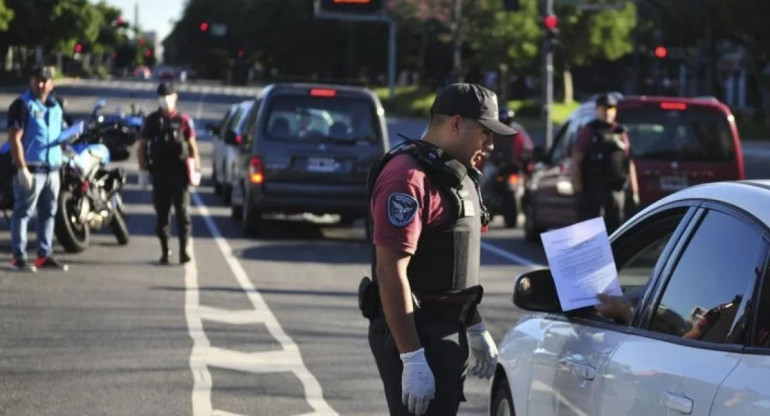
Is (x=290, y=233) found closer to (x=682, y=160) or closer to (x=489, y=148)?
(x=682, y=160)

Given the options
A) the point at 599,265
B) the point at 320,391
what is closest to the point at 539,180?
the point at 320,391

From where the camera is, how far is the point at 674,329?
520 centimetres

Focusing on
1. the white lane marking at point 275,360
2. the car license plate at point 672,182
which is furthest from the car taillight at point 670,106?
the white lane marking at point 275,360

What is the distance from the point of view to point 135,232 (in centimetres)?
2042

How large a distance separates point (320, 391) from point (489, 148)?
4187 millimetres

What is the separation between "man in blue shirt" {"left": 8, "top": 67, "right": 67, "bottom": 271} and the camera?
49.1 feet

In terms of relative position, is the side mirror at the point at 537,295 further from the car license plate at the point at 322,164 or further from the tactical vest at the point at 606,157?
the car license plate at the point at 322,164

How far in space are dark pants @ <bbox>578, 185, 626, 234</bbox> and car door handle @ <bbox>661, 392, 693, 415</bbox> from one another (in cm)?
1132

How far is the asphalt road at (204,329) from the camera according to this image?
Answer: 9367 mm

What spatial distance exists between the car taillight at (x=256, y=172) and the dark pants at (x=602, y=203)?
5.10 metres

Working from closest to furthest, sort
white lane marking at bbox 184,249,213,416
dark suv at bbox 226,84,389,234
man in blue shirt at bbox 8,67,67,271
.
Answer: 1. white lane marking at bbox 184,249,213,416
2. man in blue shirt at bbox 8,67,67,271
3. dark suv at bbox 226,84,389,234

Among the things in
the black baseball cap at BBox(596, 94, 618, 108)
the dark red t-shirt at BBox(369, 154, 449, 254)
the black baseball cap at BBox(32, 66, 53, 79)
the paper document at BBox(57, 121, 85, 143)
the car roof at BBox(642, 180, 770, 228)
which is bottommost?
the paper document at BBox(57, 121, 85, 143)

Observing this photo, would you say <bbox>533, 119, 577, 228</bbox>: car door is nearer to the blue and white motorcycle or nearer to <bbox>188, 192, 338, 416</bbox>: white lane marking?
the blue and white motorcycle

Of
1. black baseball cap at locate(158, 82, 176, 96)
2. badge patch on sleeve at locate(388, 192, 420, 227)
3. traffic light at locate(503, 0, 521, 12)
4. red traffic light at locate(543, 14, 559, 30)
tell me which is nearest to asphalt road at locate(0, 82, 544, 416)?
black baseball cap at locate(158, 82, 176, 96)
